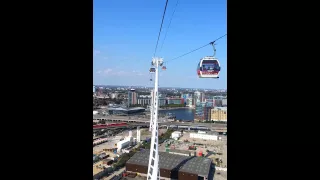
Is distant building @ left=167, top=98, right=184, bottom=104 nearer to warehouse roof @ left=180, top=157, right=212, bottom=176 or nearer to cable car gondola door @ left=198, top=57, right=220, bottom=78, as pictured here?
warehouse roof @ left=180, top=157, right=212, bottom=176

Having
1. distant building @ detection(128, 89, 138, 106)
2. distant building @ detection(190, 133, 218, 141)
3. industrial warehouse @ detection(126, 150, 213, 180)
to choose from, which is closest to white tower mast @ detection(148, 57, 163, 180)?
industrial warehouse @ detection(126, 150, 213, 180)

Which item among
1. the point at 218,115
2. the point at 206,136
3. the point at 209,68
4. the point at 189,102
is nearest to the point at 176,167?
the point at 209,68

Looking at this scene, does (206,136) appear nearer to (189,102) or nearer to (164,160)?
(164,160)

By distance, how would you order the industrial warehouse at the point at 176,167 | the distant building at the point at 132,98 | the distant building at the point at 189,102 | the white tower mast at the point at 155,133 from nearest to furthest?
the white tower mast at the point at 155,133 < the industrial warehouse at the point at 176,167 < the distant building at the point at 132,98 < the distant building at the point at 189,102

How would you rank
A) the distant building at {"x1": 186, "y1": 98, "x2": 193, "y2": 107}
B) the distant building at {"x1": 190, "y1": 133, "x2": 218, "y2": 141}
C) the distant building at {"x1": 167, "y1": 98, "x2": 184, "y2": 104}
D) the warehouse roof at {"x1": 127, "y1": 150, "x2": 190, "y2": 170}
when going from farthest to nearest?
1. the distant building at {"x1": 167, "y1": 98, "x2": 184, "y2": 104}
2. the distant building at {"x1": 186, "y1": 98, "x2": 193, "y2": 107}
3. the distant building at {"x1": 190, "y1": 133, "x2": 218, "y2": 141}
4. the warehouse roof at {"x1": 127, "y1": 150, "x2": 190, "y2": 170}

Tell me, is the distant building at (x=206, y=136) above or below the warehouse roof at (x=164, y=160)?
below

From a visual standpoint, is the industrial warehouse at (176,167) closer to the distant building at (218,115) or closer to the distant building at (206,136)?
the distant building at (206,136)

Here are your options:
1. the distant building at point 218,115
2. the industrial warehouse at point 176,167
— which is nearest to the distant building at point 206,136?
the industrial warehouse at point 176,167
